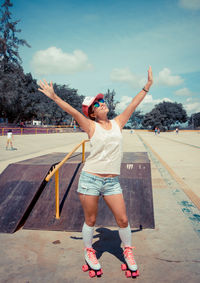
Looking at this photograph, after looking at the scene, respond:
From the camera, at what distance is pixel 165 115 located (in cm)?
10256

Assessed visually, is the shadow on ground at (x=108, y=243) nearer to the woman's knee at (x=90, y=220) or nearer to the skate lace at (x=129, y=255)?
the skate lace at (x=129, y=255)

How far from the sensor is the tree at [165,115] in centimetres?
10000

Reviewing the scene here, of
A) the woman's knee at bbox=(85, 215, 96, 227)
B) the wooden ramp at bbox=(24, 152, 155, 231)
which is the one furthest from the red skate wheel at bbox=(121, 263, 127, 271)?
the wooden ramp at bbox=(24, 152, 155, 231)

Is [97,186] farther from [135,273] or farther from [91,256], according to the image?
[135,273]

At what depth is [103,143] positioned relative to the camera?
8.80 ft

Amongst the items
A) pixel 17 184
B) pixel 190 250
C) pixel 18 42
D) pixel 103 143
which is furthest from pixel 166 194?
pixel 18 42

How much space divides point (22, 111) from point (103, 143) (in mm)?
51681

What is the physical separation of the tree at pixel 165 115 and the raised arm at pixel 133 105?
97.8 m

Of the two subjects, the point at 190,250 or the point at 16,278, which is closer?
the point at 16,278

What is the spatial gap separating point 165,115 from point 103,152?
103830 mm

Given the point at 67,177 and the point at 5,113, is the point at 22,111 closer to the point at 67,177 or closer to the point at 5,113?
the point at 5,113

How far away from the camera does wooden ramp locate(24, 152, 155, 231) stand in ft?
13.6

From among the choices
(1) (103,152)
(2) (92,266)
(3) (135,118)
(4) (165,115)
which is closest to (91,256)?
(2) (92,266)

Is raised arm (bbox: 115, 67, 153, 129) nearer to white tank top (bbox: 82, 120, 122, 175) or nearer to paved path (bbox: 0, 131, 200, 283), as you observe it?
white tank top (bbox: 82, 120, 122, 175)
